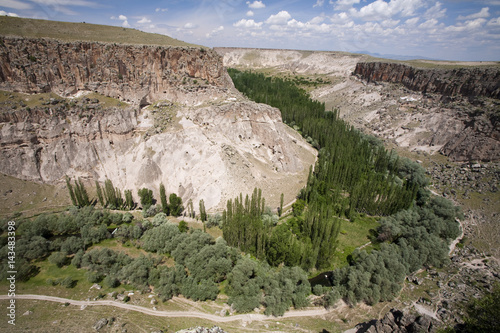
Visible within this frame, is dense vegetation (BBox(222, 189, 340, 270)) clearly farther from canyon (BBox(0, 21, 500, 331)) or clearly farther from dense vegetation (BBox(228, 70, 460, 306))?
canyon (BBox(0, 21, 500, 331))

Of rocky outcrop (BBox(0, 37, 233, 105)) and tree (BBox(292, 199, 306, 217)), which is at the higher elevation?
rocky outcrop (BBox(0, 37, 233, 105))

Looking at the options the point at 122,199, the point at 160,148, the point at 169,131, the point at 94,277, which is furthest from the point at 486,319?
the point at 169,131

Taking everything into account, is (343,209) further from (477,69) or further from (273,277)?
(477,69)

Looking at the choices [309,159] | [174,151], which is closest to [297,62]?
[309,159]

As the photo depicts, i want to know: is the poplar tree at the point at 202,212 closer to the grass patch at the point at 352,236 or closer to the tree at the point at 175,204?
the tree at the point at 175,204

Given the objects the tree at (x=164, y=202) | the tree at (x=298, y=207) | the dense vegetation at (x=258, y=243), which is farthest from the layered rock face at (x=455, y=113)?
the tree at (x=164, y=202)

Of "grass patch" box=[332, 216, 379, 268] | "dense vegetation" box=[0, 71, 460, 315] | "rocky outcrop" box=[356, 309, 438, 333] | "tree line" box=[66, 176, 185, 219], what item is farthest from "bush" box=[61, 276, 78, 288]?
"grass patch" box=[332, 216, 379, 268]
